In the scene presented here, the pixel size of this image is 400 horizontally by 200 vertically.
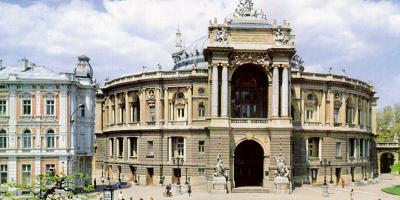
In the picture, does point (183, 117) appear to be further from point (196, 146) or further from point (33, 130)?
point (33, 130)

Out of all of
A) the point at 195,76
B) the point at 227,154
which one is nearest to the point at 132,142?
the point at 195,76

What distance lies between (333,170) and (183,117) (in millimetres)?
22862

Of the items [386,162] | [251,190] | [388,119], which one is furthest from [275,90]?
[388,119]

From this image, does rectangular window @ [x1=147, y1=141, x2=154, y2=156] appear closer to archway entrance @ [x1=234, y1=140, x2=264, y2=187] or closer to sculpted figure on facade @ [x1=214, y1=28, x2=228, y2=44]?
archway entrance @ [x1=234, y1=140, x2=264, y2=187]

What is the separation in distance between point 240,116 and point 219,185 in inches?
492

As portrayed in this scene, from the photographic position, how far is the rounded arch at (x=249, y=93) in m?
67.9

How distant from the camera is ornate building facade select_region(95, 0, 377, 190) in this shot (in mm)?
63062

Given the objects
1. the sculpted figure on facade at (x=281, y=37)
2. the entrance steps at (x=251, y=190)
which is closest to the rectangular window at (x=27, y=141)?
the entrance steps at (x=251, y=190)

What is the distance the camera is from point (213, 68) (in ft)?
207

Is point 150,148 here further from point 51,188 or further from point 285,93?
point 51,188

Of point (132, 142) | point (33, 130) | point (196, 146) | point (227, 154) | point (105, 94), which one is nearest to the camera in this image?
point (33, 130)

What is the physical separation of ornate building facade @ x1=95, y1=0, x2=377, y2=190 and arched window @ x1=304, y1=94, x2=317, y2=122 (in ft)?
0.47

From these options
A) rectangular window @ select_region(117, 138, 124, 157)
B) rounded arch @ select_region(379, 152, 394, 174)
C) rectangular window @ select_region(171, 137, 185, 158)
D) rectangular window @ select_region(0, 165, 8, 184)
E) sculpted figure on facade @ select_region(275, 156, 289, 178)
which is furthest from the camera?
rounded arch @ select_region(379, 152, 394, 174)

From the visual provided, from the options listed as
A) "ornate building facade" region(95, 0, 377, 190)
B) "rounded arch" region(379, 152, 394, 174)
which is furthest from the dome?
"rounded arch" region(379, 152, 394, 174)
